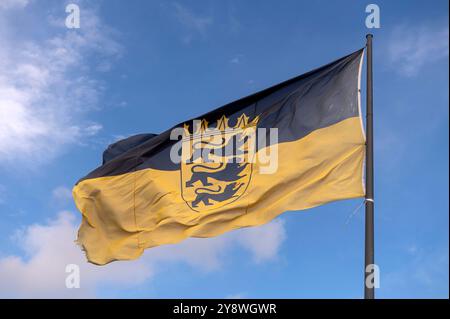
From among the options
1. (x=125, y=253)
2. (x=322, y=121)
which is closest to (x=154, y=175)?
(x=125, y=253)

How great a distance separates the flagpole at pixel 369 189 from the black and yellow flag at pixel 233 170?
484 millimetres

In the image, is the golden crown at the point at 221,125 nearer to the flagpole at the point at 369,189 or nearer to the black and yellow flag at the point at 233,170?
the black and yellow flag at the point at 233,170

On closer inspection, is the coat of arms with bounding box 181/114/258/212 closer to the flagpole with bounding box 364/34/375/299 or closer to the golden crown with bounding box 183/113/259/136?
the golden crown with bounding box 183/113/259/136

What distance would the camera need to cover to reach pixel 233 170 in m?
14.4

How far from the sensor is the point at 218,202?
1416 cm

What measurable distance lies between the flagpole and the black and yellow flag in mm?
484

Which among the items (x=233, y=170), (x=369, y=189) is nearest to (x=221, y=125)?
(x=233, y=170)

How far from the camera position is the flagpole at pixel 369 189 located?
10.4 metres

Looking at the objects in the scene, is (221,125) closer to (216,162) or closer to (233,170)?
(216,162)

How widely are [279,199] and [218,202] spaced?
5.34 ft

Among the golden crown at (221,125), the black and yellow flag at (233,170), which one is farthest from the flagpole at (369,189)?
the golden crown at (221,125)
